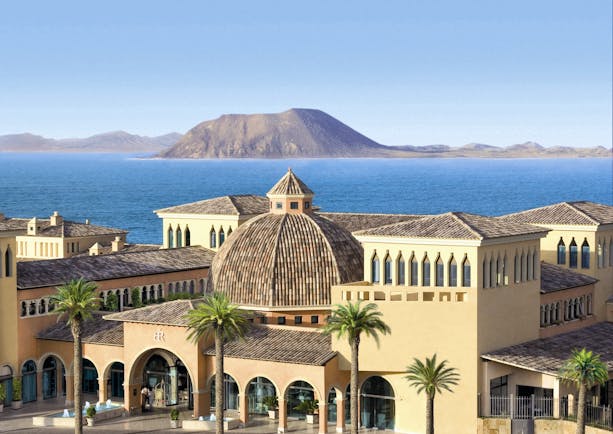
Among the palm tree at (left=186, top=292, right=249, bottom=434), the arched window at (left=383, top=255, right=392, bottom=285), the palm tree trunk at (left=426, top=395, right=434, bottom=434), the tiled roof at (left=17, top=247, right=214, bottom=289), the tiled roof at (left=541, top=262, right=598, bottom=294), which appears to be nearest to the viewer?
the palm tree trunk at (left=426, top=395, right=434, bottom=434)

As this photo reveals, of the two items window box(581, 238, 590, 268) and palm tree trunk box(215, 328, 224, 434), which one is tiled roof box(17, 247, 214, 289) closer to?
palm tree trunk box(215, 328, 224, 434)

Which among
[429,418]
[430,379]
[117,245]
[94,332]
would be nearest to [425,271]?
[430,379]

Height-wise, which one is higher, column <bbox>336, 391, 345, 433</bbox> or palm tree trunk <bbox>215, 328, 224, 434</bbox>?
palm tree trunk <bbox>215, 328, 224, 434</bbox>

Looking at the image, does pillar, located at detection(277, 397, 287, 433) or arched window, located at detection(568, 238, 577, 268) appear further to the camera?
arched window, located at detection(568, 238, 577, 268)

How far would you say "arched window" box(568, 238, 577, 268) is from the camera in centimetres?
8856

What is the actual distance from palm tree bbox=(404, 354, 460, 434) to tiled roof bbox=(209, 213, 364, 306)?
12166 millimetres

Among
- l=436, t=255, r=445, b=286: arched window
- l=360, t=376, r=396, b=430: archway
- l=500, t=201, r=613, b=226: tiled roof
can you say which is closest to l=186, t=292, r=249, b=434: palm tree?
l=360, t=376, r=396, b=430: archway

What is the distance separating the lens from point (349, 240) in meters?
83.8

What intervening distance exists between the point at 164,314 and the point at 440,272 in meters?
16.8

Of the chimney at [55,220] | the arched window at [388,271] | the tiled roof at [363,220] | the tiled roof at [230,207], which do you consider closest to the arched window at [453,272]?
the arched window at [388,271]

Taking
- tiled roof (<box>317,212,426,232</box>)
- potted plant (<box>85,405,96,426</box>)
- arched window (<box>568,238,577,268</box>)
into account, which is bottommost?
potted plant (<box>85,405,96,426</box>)

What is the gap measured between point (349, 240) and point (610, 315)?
19.5 metres

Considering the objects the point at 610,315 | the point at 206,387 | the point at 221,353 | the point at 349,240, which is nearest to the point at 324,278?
the point at 349,240

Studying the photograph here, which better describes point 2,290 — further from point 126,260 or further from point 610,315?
point 610,315
